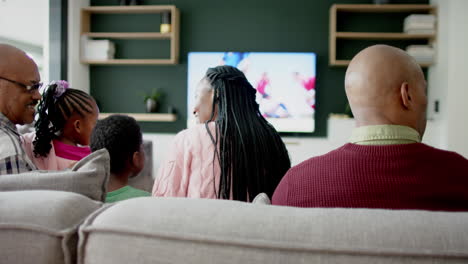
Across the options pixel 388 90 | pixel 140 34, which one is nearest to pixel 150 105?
pixel 140 34

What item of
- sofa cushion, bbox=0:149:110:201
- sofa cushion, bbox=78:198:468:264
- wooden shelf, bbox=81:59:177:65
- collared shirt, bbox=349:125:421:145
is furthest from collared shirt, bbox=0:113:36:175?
wooden shelf, bbox=81:59:177:65

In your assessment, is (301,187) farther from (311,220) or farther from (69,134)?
(69,134)

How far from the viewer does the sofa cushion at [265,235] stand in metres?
0.52

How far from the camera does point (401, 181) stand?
88 cm

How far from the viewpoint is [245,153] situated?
5.16ft

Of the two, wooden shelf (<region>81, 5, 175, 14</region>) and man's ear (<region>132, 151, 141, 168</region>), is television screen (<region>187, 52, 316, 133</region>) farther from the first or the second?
man's ear (<region>132, 151, 141, 168</region>)

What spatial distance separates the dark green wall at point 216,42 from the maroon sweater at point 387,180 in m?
4.36

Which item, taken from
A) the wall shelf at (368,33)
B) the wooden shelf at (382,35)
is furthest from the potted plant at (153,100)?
the wooden shelf at (382,35)

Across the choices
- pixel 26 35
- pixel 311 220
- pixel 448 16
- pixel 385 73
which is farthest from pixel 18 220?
pixel 26 35

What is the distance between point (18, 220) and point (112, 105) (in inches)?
199

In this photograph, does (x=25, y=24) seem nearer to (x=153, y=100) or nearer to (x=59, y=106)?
(x=153, y=100)

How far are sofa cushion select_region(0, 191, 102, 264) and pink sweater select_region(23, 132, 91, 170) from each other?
1086 mm

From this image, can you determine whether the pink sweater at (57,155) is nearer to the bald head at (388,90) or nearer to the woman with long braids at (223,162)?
the woman with long braids at (223,162)

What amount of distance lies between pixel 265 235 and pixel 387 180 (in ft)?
1.45
